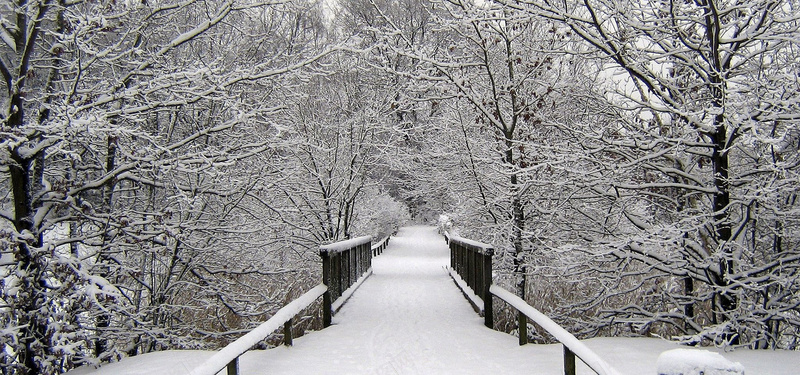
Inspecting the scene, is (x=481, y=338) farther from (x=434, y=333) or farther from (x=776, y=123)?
(x=776, y=123)

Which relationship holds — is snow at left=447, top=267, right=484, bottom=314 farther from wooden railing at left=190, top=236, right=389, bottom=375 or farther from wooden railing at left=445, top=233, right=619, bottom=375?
wooden railing at left=190, top=236, right=389, bottom=375

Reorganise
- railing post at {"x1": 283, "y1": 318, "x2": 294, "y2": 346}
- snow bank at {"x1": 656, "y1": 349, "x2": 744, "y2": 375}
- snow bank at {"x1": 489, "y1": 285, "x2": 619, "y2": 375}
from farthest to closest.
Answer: railing post at {"x1": 283, "y1": 318, "x2": 294, "y2": 346} → snow bank at {"x1": 489, "y1": 285, "x2": 619, "y2": 375} → snow bank at {"x1": 656, "y1": 349, "x2": 744, "y2": 375}

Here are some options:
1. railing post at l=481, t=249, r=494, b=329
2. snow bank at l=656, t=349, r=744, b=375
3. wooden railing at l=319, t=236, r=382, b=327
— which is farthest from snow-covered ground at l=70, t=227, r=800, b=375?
snow bank at l=656, t=349, r=744, b=375

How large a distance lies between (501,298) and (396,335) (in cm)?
151

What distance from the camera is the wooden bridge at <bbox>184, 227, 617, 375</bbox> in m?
5.26

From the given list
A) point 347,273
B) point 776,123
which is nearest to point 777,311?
point 776,123

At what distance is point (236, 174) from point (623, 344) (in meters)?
7.19

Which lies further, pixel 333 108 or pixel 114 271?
pixel 333 108

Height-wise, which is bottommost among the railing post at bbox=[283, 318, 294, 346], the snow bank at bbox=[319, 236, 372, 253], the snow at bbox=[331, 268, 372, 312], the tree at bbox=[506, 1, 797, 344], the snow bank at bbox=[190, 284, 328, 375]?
the snow at bbox=[331, 268, 372, 312]

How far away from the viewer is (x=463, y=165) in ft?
37.1

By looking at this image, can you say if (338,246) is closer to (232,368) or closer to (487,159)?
(487,159)

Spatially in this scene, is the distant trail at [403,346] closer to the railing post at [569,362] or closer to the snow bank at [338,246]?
the railing post at [569,362]

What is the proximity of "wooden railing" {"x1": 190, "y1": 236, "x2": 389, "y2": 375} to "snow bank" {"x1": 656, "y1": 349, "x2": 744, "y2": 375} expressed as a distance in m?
3.10

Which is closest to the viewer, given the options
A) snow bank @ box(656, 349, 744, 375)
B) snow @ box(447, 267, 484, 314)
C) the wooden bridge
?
snow bank @ box(656, 349, 744, 375)
